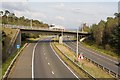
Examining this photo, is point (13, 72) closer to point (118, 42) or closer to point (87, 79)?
point (87, 79)

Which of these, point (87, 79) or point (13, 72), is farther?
point (13, 72)

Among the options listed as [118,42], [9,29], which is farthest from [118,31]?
[9,29]

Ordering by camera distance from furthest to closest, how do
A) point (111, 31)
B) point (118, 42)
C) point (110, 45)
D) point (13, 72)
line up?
point (111, 31) → point (110, 45) → point (118, 42) → point (13, 72)

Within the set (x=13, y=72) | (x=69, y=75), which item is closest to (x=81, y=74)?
(x=69, y=75)

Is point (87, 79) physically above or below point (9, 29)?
below

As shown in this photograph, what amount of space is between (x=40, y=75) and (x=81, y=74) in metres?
5.37

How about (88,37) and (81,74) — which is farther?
(88,37)

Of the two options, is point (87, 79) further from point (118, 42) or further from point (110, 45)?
point (110, 45)

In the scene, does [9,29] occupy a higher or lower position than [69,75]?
higher

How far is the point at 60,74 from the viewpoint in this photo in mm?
37094

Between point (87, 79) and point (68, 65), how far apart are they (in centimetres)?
1323

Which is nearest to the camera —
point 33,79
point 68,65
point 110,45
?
point 33,79

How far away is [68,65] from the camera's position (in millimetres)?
46750

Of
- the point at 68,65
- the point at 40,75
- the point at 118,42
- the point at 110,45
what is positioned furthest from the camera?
the point at 110,45
